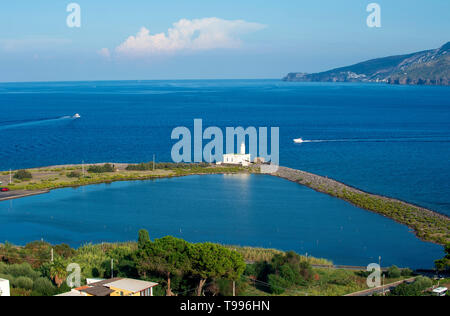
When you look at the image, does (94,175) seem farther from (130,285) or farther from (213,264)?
(130,285)

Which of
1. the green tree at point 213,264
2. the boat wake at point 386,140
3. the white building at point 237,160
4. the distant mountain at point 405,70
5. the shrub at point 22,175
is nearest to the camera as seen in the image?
the green tree at point 213,264

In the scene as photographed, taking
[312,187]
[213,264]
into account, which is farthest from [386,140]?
[213,264]

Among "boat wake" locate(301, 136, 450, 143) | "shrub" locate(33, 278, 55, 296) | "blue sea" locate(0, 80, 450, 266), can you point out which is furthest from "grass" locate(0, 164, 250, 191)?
"shrub" locate(33, 278, 55, 296)

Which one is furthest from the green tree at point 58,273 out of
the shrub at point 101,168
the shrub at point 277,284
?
the shrub at point 101,168

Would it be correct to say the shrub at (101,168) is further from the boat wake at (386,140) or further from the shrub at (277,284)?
the shrub at (277,284)

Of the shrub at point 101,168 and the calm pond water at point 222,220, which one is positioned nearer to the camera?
the calm pond water at point 222,220

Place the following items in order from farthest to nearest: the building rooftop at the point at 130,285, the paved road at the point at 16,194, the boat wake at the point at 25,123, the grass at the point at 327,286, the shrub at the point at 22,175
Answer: the boat wake at the point at 25,123 < the shrub at the point at 22,175 < the paved road at the point at 16,194 < the grass at the point at 327,286 < the building rooftop at the point at 130,285
